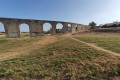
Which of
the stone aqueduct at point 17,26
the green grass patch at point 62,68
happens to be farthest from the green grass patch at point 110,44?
the stone aqueduct at point 17,26

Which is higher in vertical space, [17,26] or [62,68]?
[17,26]

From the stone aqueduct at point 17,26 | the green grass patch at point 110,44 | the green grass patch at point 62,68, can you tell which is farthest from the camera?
the stone aqueduct at point 17,26

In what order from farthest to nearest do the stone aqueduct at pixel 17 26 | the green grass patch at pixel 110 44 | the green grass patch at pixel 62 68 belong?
the stone aqueduct at pixel 17 26
the green grass patch at pixel 110 44
the green grass patch at pixel 62 68

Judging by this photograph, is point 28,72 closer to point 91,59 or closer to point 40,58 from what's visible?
point 40,58

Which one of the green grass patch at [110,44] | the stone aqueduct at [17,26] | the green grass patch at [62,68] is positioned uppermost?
the stone aqueduct at [17,26]

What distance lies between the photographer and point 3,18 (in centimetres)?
2456

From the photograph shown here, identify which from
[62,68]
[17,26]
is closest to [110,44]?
[62,68]

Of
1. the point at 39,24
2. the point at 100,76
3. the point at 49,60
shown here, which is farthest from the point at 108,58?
the point at 39,24

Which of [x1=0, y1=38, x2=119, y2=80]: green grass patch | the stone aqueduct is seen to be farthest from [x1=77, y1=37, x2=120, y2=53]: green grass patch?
the stone aqueduct

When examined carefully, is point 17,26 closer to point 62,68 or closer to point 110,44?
point 110,44

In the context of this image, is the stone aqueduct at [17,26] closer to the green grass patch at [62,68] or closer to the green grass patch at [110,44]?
the green grass patch at [110,44]

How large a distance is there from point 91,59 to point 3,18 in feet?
68.0

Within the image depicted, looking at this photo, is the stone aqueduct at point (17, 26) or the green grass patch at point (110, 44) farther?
the stone aqueduct at point (17, 26)

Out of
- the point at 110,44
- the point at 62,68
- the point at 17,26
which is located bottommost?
the point at 62,68
